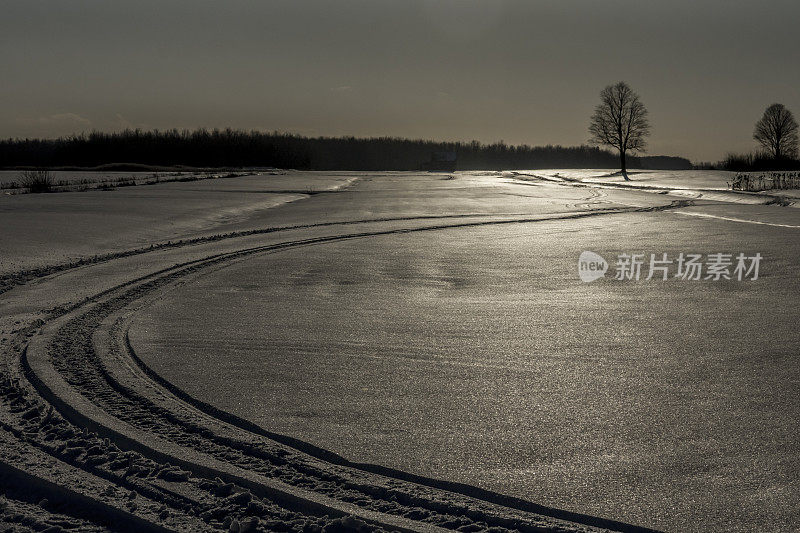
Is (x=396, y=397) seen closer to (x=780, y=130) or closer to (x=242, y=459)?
(x=242, y=459)

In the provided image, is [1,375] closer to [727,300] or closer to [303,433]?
[303,433]

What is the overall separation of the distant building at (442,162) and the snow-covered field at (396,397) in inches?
3199

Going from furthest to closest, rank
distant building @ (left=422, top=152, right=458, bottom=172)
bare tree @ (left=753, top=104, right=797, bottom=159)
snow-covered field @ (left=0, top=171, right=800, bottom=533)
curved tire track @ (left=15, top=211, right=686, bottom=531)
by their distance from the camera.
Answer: distant building @ (left=422, top=152, right=458, bottom=172), bare tree @ (left=753, top=104, right=797, bottom=159), snow-covered field @ (left=0, top=171, right=800, bottom=533), curved tire track @ (left=15, top=211, right=686, bottom=531)

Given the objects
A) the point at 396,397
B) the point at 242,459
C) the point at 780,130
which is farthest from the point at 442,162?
the point at 242,459

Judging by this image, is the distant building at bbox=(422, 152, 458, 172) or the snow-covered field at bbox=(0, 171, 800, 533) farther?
the distant building at bbox=(422, 152, 458, 172)

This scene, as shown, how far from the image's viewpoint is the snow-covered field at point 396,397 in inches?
107

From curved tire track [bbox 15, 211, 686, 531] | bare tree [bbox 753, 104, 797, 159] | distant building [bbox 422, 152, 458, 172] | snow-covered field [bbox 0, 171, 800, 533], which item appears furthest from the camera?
distant building [bbox 422, 152, 458, 172]

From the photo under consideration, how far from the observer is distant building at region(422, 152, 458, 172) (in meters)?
89.1

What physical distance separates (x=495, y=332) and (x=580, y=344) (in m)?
0.66

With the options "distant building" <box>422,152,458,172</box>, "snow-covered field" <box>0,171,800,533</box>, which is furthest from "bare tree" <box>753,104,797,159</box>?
"snow-covered field" <box>0,171,800,533</box>

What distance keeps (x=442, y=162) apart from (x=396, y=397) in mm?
87780

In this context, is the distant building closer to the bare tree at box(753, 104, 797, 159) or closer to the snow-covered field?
the bare tree at box(753, 104, 797, 159)

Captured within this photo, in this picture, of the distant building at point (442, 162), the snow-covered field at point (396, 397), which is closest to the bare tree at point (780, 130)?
the distant building at point (442, 162)

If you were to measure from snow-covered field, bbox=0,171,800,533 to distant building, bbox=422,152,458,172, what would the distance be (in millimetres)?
81248
